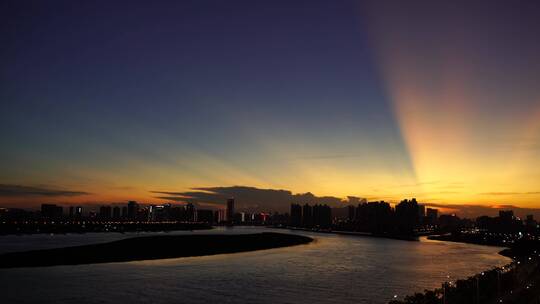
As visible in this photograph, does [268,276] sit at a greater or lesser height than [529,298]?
lesser

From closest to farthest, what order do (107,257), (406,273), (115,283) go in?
(115,283)
(406,273)
(107,257)

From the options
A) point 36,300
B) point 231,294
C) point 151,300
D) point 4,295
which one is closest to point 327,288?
point 231,294

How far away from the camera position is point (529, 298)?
26203mm

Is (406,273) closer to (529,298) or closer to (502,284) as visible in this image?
(502,284)

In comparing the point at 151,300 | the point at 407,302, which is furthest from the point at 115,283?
the point at 407,302

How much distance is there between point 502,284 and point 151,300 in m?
28.4

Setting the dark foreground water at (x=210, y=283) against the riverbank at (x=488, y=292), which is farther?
the dark foreground water at (x=210, y=283)

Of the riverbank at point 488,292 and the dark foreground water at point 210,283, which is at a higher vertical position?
the riverbank at point 488,292

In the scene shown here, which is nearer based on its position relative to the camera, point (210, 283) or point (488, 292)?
point (488, 292)

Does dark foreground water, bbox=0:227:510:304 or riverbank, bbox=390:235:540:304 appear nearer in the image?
riverbank, bbox=390:235:540:304

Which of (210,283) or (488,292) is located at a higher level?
(488,292)

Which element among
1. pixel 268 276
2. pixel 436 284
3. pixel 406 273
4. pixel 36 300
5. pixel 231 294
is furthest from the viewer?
pixel 406 273

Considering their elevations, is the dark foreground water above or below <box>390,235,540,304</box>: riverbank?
below

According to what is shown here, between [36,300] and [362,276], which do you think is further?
[362,276]
